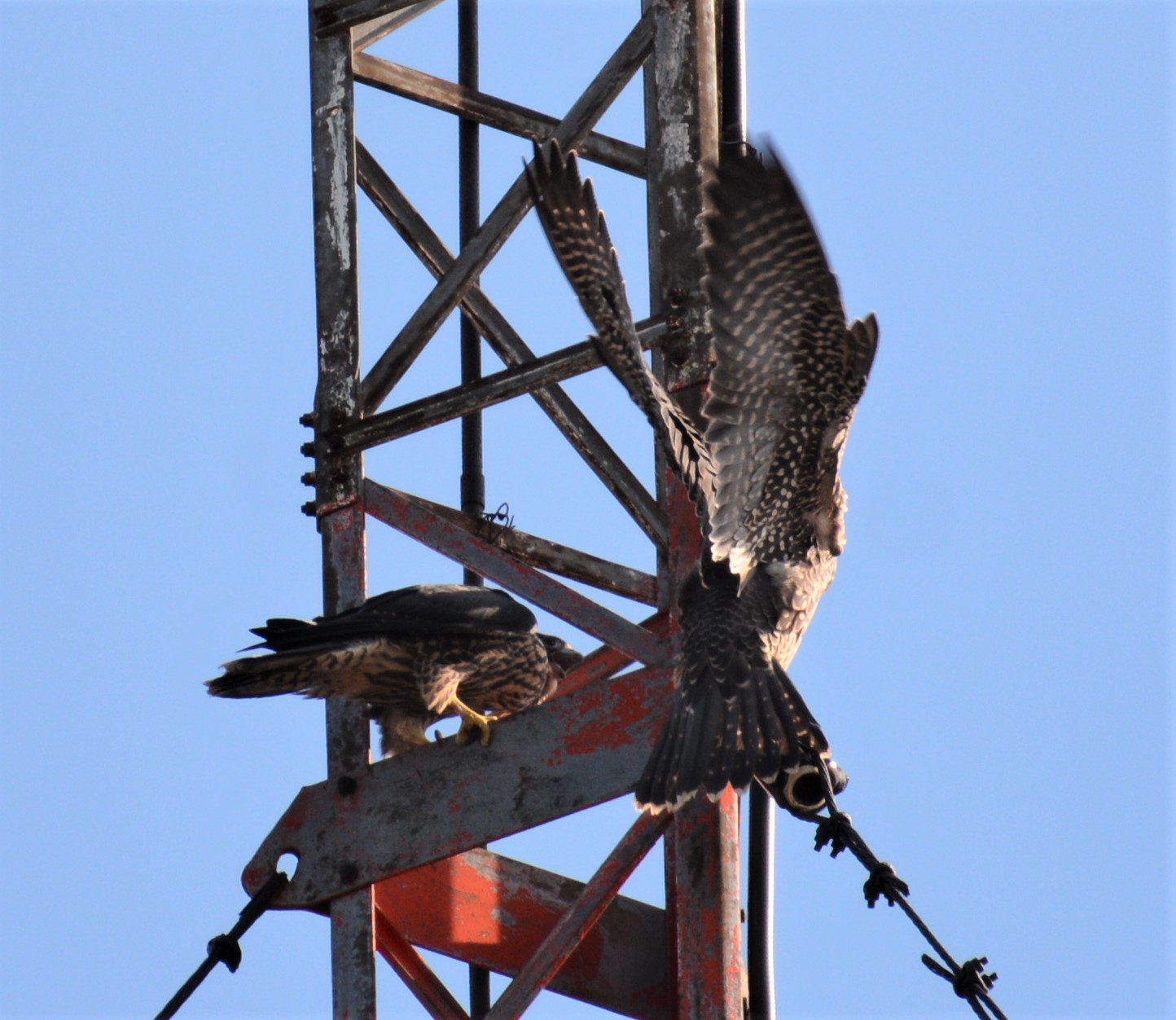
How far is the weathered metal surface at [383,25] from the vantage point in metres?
5.86

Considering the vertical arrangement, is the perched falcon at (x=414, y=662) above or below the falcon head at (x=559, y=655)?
below

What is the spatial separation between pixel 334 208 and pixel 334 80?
1.12ft

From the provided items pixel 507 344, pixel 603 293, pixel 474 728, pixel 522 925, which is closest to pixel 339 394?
pixel 507 344

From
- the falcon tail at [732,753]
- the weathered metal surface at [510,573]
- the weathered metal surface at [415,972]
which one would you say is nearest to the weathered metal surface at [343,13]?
the weathered metal surface at [510,573]

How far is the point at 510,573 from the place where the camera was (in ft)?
16.6

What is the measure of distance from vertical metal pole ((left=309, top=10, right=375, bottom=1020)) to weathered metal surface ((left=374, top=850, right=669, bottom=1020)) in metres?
0.15

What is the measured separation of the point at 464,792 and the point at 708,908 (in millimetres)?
687

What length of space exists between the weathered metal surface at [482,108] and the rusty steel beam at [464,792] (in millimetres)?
1780

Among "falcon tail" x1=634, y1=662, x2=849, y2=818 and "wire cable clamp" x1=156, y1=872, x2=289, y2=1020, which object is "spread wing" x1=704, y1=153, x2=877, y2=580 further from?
"wire cable clamp" x1=156, y1=872, x2=289, y2=1020

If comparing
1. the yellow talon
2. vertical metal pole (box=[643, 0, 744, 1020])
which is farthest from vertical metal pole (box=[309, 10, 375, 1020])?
vertical metal pole (box=[643, 0, 744, 1020])

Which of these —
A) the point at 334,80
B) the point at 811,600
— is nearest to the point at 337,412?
the point at 334,80

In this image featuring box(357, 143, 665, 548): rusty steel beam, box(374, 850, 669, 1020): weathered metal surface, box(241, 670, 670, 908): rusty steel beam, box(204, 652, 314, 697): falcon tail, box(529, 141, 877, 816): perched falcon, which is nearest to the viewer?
box(241, 670, 670, 908): rusty steel beam

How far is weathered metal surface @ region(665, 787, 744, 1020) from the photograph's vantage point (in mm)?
4406

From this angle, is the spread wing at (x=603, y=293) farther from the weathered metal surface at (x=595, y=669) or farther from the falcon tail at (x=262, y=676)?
the falcon tail at (x=262, y=676)
